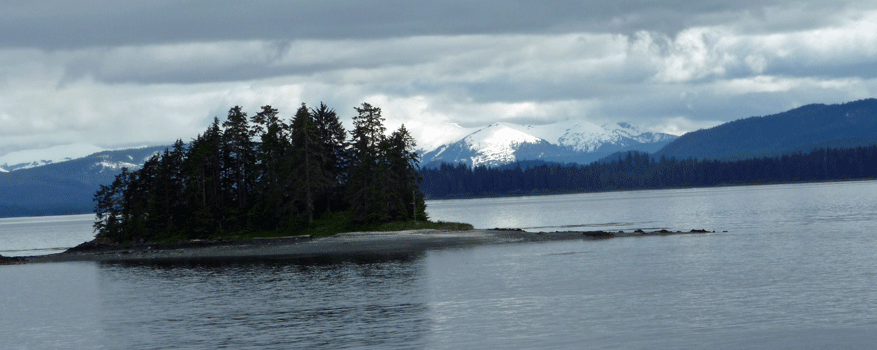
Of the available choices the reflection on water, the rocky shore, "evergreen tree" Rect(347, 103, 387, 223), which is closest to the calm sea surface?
the reflection on water

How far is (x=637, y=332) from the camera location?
34.8m

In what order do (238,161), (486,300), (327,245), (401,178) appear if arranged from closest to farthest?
(486,300) → (327,245) → (401,178) → (238,161)

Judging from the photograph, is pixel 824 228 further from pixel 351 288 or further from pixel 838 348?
pixel 838 348

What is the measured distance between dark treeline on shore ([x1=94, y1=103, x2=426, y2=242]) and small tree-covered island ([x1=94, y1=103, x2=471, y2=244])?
152 millimetres

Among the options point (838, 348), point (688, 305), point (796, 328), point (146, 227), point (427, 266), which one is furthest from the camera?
point (146, 227)

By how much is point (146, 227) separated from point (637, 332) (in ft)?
334

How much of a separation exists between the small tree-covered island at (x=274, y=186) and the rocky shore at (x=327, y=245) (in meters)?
5.47

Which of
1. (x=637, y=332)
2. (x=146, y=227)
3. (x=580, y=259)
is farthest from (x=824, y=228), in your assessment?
(x=146, y=227)

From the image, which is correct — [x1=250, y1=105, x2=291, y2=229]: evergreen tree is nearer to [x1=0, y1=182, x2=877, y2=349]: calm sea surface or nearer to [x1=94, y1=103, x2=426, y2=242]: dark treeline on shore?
[x1=94, y1=103, x2=426, y2=242]: dark treeline on shore

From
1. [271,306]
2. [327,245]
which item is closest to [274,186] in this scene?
[327,245]

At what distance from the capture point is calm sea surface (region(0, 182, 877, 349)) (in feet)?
115

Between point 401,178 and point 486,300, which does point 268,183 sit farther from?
point 486,300

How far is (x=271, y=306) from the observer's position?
4825 cm

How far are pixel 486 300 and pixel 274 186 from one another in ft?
253
